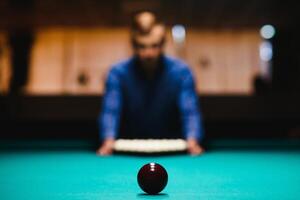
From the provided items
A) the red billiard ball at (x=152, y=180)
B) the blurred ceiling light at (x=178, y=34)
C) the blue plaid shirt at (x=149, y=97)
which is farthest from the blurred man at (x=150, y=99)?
the blurred ceiling light at (x=178, y=34)

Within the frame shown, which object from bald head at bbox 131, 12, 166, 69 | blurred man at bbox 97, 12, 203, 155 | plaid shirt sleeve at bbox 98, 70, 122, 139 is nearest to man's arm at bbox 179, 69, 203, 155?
blurred man at bbox 97, 12, 203, 155

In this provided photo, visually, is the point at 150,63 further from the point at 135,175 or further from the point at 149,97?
the point at 135,175

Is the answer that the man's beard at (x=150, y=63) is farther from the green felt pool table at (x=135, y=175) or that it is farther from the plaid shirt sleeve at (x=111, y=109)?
the green felt pool table at (x=135, y=175)

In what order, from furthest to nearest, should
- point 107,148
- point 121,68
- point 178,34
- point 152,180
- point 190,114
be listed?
point 178,34 < point 121,68 < point 190,114 < point 107,148 < point 152,180

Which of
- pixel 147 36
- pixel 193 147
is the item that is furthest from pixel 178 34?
pixel 193 147

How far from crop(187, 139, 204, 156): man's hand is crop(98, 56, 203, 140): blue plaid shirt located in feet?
1.01

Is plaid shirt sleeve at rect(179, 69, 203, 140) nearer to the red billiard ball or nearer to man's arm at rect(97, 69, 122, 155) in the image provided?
man's arm at rect(97, 69, 122, 155)

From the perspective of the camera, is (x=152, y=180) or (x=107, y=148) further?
(x=107, y=148)

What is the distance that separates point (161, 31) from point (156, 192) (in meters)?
2.33

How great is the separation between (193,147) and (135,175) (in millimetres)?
1446

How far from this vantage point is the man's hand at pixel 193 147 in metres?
3.99

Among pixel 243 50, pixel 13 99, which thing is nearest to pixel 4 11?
pixel 13 99

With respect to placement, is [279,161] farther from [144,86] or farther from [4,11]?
[4,11]

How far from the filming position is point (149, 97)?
4605 millimetres
